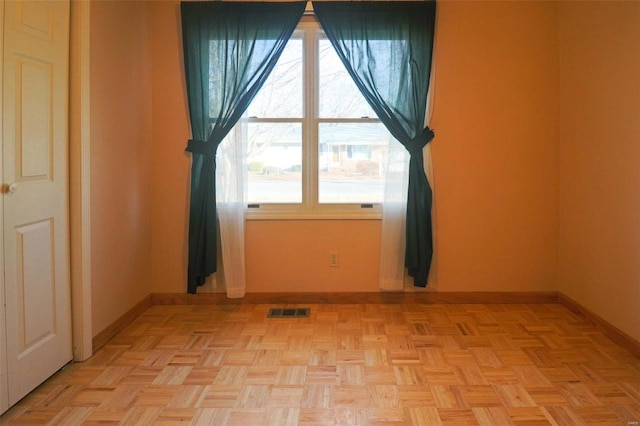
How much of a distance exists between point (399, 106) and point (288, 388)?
2.25 metres

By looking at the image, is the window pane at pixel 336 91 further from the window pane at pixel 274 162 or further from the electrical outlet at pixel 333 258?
the electrical outlet at pixel 333 258

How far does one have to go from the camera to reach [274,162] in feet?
14.3

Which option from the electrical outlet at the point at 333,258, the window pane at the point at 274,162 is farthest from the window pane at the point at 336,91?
the electrical outlet at the point at 333,258

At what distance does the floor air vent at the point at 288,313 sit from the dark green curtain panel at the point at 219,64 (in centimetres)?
61

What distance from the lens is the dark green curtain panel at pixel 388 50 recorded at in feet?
13.6

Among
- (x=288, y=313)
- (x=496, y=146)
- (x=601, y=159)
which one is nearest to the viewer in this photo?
(x=601, y=159)

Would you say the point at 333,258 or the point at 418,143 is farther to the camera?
the point at 333,258

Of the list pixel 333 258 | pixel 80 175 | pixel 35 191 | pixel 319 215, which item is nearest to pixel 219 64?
pixel 319 215

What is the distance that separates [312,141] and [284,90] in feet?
1.44

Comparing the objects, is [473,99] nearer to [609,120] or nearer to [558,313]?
[609,120]

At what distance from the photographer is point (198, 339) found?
3588 millimetres

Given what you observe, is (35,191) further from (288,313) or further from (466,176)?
(466,176)

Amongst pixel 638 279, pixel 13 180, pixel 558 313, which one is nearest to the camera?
pixel 13 180

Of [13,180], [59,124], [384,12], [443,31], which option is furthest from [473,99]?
[13,180]
